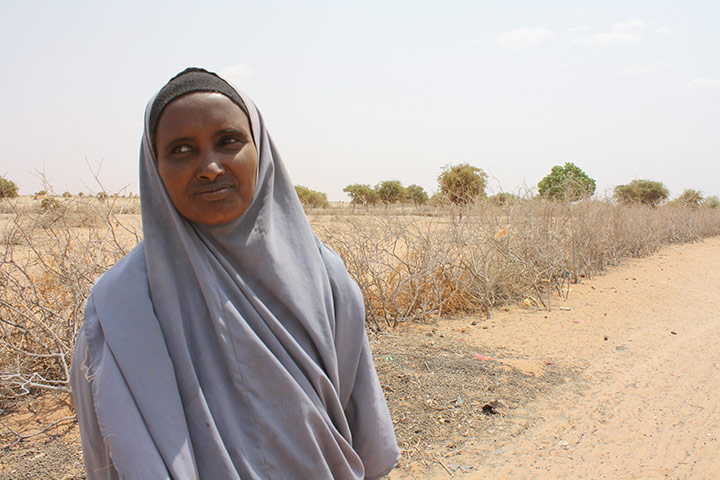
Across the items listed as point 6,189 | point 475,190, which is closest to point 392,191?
point 475,190

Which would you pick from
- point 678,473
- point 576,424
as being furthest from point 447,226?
point 678,473

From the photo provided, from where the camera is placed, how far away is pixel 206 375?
113 centimetres

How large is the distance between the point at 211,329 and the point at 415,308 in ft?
20.1

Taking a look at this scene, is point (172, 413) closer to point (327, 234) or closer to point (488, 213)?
point (327, 234)

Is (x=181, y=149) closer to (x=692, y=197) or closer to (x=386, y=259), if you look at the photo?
(x=386, y=259)

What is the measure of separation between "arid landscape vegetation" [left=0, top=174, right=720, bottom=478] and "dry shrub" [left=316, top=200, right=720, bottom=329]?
0.03m

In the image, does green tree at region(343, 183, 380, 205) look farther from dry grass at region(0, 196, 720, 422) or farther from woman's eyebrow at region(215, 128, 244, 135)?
woman's eyebrow at region(215, 128, 244, 135)

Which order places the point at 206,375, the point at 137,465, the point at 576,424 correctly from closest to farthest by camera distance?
the point at 137,465, the point at 206,375, the point at 576,424

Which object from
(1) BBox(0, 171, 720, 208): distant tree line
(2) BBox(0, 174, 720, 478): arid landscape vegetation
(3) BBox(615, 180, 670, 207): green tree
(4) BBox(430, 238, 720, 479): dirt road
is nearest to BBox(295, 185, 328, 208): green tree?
(1) BBox(0, 171, 720, 208): distant tree line

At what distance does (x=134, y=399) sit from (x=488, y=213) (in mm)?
8137

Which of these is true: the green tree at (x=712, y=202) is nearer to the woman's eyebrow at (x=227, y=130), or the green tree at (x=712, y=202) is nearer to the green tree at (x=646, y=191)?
the green tree at (x=646, y=191)

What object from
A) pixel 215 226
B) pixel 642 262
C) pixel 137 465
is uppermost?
pixel 215 226

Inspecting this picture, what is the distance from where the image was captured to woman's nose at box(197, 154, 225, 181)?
1.14 meters

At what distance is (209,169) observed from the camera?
3.75 ft
